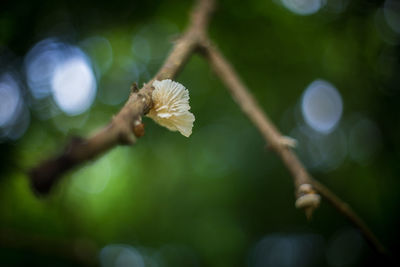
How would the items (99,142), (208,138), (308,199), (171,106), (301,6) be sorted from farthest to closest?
(208,138) < (301,6) < (308,199) < (171,106) < (99,142)

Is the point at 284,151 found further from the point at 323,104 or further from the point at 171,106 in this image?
the point at 323,104

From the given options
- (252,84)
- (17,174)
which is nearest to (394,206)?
(252,84)

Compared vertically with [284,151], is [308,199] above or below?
below

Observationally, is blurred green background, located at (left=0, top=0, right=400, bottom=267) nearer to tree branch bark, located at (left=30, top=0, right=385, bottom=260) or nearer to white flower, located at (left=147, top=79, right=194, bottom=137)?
tree branch bark, located at (left=30, top=0, right=385, bottom=260)

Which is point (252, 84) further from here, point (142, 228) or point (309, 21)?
point (142, 228)

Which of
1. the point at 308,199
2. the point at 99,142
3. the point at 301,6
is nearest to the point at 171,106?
Answer: the point at 99,142

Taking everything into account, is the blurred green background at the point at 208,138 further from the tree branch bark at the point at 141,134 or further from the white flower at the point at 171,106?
A: the white flower at the point at 171,106
